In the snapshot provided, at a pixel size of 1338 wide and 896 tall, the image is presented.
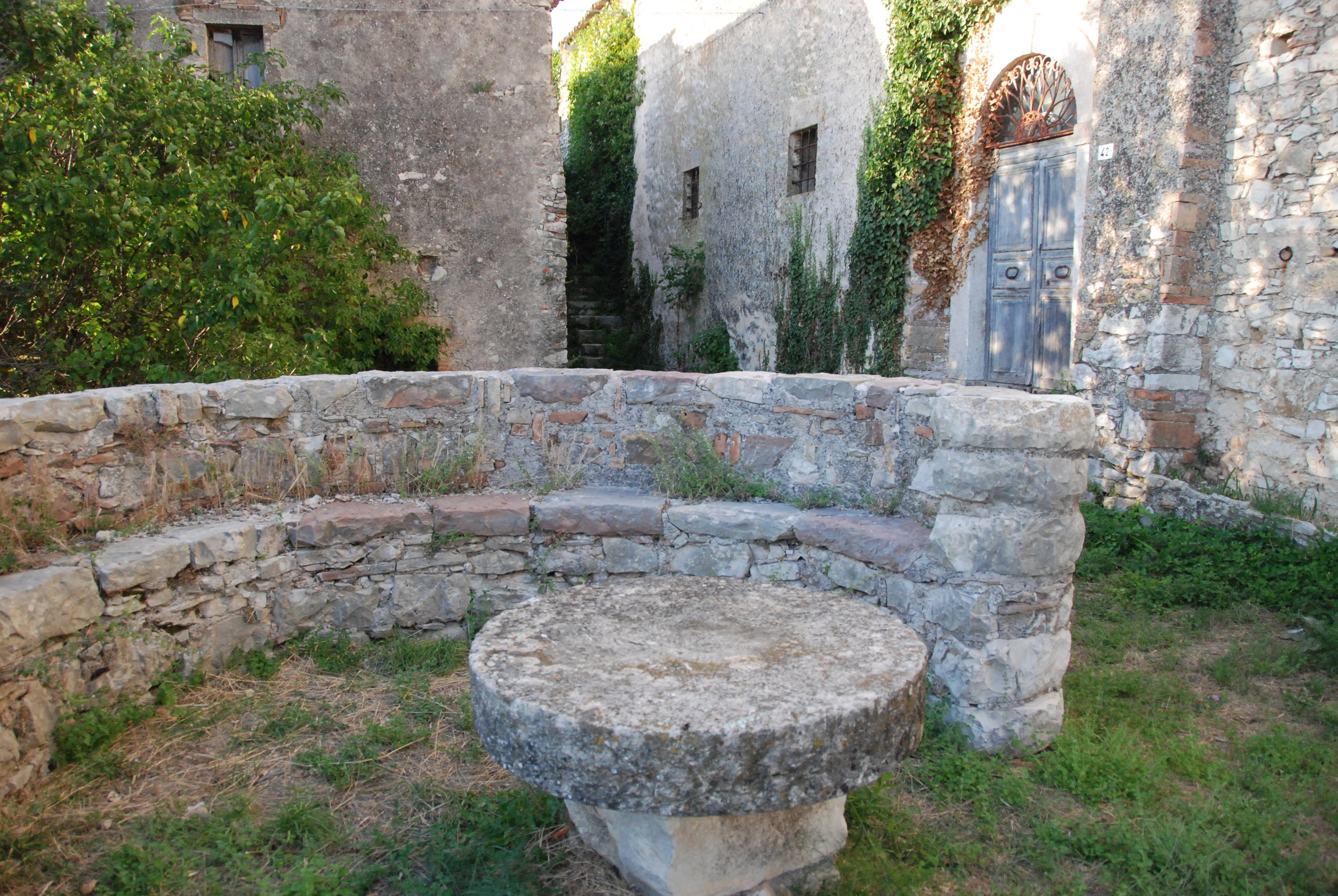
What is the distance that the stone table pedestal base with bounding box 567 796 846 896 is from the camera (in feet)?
7.45

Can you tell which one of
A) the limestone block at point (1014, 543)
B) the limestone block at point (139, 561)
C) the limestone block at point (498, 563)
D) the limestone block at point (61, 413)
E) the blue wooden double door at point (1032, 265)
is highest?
the blue wooden double door at point (1032, 265)

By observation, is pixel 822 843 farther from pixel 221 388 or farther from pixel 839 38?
pixel 839 38

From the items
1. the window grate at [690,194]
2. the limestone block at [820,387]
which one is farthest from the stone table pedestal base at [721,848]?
the window grate at [690,194]

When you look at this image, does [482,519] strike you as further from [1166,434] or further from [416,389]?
[1166,434]

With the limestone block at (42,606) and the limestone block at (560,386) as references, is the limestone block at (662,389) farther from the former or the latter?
the limestone block at (42,606)

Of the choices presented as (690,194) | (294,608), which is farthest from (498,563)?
(690,194)

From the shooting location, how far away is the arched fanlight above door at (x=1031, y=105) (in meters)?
6.54

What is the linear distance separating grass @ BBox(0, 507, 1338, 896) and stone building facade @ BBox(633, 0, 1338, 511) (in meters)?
1.86

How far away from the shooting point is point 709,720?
2045 mm

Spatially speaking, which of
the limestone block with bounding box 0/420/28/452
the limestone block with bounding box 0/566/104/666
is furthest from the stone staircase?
the limestone block with bounding box 0/566/104/666

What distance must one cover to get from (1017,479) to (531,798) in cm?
185

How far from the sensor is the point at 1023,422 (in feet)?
10.0

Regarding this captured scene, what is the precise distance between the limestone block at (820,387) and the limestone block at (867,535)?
19.7 inches

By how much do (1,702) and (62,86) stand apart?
13.4 feet
